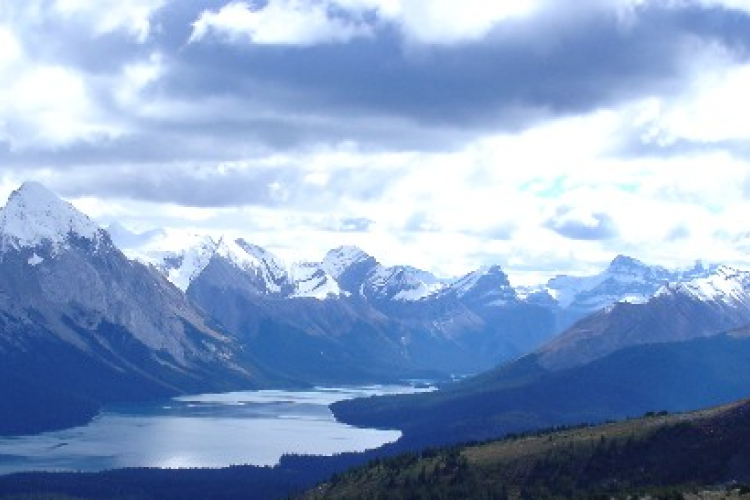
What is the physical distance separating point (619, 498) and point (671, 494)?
862 centimetres

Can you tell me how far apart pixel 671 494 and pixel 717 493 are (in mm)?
6636

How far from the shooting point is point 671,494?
187 meters

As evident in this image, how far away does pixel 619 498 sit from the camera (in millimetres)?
192125

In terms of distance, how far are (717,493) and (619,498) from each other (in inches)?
584

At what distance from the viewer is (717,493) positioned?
609 ft
